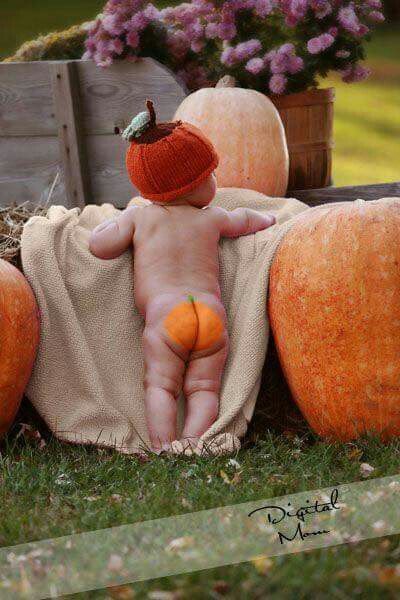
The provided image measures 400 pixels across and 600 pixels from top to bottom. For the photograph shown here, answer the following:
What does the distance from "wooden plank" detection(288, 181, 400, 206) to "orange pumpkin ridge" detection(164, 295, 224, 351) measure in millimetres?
1461

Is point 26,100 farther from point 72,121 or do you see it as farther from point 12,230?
point 12,230

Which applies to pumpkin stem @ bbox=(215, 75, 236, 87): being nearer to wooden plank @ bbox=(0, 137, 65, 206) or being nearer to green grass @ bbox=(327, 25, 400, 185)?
wooden plank @ bbox=(0, 137, 65, 206)

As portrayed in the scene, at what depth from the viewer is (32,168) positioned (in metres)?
5.27

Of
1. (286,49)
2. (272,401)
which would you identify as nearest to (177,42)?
(286,49)

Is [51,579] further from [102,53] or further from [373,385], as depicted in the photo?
[102,53]

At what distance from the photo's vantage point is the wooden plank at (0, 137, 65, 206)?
5195 millimetres

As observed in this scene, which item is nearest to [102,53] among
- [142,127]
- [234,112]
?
[234,112]

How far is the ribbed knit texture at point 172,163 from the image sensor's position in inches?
132

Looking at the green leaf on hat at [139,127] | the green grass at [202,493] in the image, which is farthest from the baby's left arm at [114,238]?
the green grass at [202,493]

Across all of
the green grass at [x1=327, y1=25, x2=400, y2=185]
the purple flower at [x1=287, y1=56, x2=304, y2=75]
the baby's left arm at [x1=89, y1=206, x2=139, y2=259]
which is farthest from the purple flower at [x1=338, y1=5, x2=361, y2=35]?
the green grass at [x1=327, y1=25, x2=400, y2=185]

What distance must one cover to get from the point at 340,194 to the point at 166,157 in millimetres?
1475

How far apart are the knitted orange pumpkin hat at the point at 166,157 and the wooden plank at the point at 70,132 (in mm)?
1654

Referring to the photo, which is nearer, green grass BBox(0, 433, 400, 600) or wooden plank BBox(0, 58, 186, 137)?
green grass BBox(0, 433, 400, 600)

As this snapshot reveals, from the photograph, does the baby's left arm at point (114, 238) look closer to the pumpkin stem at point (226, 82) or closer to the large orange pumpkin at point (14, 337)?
the large orange pumpkin at point (14, 337)
